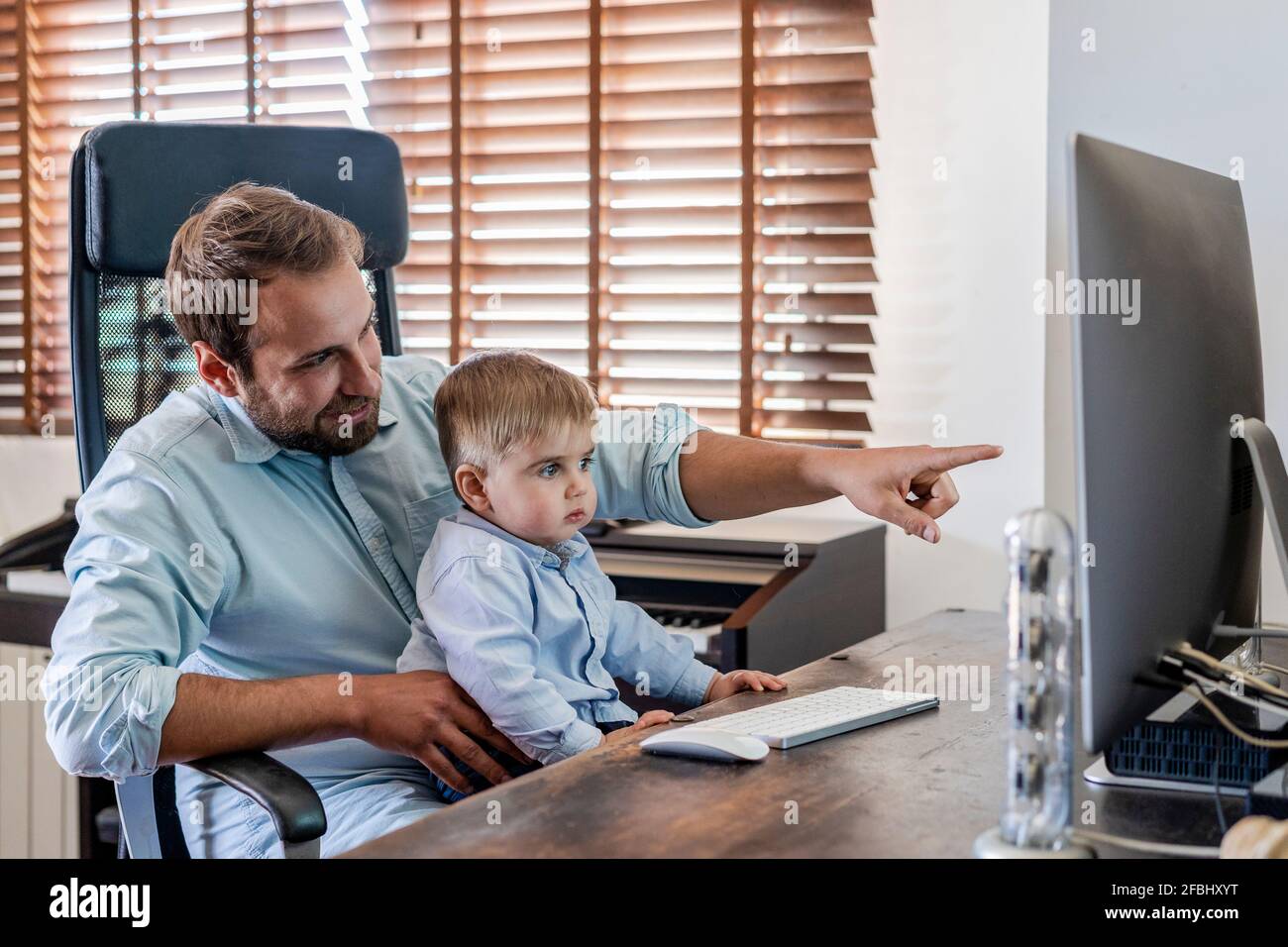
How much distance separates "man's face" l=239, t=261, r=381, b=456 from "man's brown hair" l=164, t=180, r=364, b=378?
16mm

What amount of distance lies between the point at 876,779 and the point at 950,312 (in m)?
1.53

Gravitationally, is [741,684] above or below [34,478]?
below

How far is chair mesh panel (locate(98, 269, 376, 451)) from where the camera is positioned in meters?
1.53

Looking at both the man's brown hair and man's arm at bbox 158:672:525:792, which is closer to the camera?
man's arm at bbox 158:672:525:792

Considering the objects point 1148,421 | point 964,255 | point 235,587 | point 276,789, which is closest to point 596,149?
point 964,255

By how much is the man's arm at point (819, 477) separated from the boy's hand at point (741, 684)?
213mm

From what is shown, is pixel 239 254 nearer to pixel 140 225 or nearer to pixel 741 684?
pixel 140 225

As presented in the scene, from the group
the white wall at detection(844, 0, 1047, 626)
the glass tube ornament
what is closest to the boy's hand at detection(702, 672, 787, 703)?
the glass tube ornament

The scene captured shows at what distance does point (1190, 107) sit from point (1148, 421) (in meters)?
1.54

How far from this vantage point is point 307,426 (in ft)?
4.58

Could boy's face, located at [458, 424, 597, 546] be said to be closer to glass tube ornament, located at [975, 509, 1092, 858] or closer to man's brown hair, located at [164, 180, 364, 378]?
man's brown hair, located at [164, 180, 364, 378]

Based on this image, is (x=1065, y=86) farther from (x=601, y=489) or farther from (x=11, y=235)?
(x=11, y=235)
